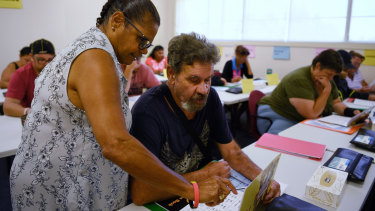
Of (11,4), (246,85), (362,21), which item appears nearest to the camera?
(246,85)

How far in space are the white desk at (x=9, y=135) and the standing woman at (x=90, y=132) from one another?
2.02 ft

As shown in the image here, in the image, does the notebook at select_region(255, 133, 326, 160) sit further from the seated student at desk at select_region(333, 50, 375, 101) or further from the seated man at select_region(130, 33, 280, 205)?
the seated student at desk at select_region(333, 50, 375, 101)

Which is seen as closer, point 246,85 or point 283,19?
point 246,85

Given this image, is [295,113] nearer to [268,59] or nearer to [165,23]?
[268,59]

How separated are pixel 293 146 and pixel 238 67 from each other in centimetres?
318

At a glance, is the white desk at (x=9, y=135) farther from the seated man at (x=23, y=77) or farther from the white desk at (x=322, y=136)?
the white desk at (x=322, y=136)

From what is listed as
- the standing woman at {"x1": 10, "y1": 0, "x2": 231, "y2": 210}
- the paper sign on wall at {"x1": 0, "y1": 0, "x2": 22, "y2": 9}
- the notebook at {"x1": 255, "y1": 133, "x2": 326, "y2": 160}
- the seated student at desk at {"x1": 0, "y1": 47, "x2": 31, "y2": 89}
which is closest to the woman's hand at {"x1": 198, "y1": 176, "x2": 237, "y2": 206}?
the standing woman at {"x1": 10, "y1": 0, "x2": 231, "y2": 210}

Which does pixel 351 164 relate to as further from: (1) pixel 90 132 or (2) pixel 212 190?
(1) pixel 90 132

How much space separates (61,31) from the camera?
15.8ft

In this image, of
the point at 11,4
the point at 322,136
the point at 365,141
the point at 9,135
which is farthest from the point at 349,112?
the point at 11,4

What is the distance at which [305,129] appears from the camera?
6.45 ft

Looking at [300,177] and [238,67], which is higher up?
[238,67]

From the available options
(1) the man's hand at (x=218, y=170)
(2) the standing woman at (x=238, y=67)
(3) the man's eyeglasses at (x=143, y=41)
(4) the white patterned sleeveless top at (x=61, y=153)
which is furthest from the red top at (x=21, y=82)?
(2) the standing woman at (x=238, y=67)

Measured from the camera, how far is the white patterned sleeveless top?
2.63 ft
